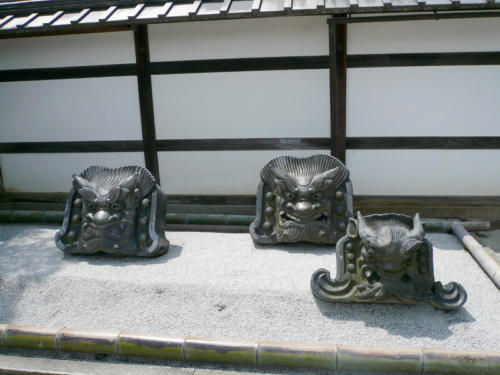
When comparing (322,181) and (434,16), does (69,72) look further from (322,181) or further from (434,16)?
(434,16)

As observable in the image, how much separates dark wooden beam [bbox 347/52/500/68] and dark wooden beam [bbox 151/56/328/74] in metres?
0.46

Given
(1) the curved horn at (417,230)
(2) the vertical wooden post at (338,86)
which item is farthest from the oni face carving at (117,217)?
(1) the curved horn at (417,230)

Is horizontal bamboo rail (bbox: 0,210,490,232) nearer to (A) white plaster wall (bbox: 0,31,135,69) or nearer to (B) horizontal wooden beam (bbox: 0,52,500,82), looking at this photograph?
(B) horizontal wooden beam (bbox: 0,52,500,82)

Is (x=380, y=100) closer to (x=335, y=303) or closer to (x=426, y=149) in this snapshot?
(x=426, y=149)

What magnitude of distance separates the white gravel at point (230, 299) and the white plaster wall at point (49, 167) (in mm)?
1747

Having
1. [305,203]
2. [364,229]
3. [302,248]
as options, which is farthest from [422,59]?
[364,229]

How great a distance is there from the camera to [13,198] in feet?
22.8

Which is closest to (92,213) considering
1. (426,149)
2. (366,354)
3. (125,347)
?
(125,347)

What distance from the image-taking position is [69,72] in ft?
20.6

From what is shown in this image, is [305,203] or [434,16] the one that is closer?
[305,203]

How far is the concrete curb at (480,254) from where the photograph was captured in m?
4.22

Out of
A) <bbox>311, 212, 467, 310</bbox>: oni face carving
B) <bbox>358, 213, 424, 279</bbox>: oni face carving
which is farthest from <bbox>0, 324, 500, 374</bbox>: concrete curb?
<bbox>358, 213, 424, 279</bbox>: oni face carving

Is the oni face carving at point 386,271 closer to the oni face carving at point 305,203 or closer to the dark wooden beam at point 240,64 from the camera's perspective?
the oni face carving at point 305,203

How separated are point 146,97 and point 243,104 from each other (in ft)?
4.38
